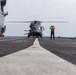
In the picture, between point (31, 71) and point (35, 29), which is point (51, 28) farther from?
point (31, 71)

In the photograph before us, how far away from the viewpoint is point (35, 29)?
5762 centimetres

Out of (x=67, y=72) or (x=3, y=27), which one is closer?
(x=67, y=72)

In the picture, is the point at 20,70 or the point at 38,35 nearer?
the point at 20,70

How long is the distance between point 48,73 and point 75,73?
1.54 feet

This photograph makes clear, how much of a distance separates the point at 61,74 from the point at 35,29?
53053 millimetres

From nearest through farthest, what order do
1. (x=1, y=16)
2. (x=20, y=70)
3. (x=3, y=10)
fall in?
(x=20, y=70), (x=1, y=16), (x=3, y=10)

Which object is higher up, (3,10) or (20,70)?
(3,10)

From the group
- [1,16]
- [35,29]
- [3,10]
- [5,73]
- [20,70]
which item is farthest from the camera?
[3,10]

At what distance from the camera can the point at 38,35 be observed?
5819 centimetres

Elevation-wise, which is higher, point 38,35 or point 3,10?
point 3,10

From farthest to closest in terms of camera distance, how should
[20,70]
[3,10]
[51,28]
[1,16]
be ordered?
[3,10]
[1,16]
[51,28]
[20,70]

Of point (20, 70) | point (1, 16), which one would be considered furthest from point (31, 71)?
point (1, 16)

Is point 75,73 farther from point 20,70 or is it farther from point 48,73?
point 20,70

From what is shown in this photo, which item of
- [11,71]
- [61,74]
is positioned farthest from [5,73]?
[61,74]
